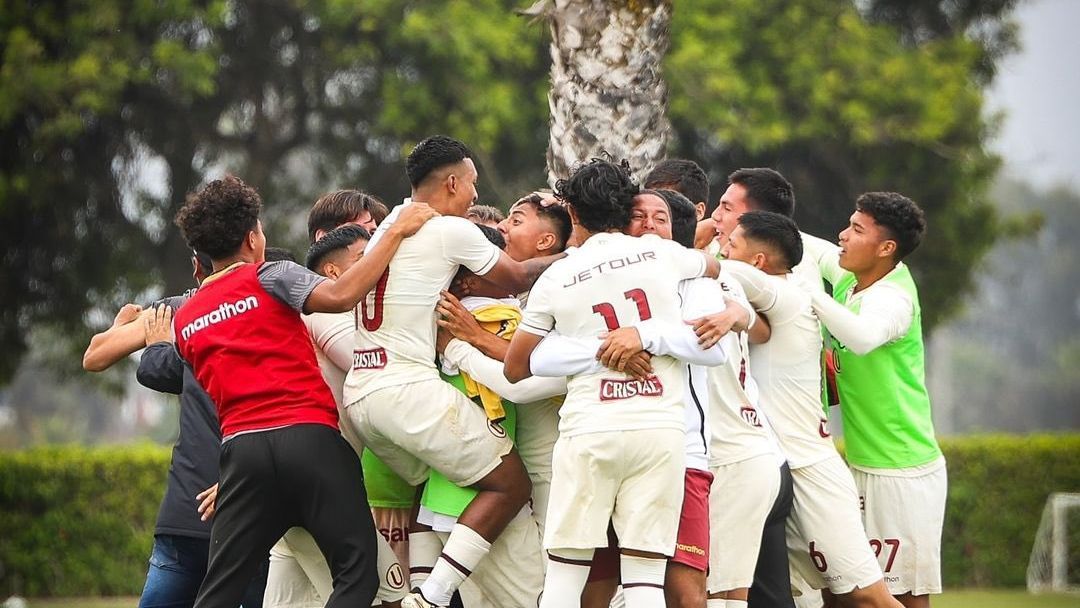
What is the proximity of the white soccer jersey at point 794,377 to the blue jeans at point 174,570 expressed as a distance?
2.83 m

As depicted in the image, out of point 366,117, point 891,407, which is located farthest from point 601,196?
point 366,117

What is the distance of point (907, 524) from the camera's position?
23.8 ft

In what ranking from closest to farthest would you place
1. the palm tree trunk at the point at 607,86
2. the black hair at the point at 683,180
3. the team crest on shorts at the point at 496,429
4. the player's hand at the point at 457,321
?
the team crest on shorts at the point at 496,429 → the player's hand at the point at 457,321 → the black hair at the point at 683,180 → the palm tree trunk at the point at 607,86

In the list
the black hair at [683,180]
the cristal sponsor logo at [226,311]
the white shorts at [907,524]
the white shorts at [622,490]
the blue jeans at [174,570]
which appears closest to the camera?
the white shorts at [622,490]

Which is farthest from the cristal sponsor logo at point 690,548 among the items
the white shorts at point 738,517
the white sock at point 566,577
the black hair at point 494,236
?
the black hair at point 494,236

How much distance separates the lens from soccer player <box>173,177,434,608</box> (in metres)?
6.20

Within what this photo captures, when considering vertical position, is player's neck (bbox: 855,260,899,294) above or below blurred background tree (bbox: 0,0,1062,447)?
below

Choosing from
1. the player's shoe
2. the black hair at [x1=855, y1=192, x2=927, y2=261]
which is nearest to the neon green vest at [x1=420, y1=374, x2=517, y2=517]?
the player's shoe

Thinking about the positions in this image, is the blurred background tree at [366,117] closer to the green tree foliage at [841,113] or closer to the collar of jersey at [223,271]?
the green tree foliage at [841,113]

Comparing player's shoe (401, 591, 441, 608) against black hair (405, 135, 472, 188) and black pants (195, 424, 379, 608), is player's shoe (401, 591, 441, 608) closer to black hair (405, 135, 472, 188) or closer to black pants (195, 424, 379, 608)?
black pants (195, 424, 379, 608)

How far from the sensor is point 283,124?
20.6 m

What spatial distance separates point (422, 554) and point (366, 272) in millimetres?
1382

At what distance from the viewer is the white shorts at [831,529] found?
6.81 meters

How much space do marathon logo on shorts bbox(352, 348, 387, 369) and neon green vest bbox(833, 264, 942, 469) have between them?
8.06 feet
